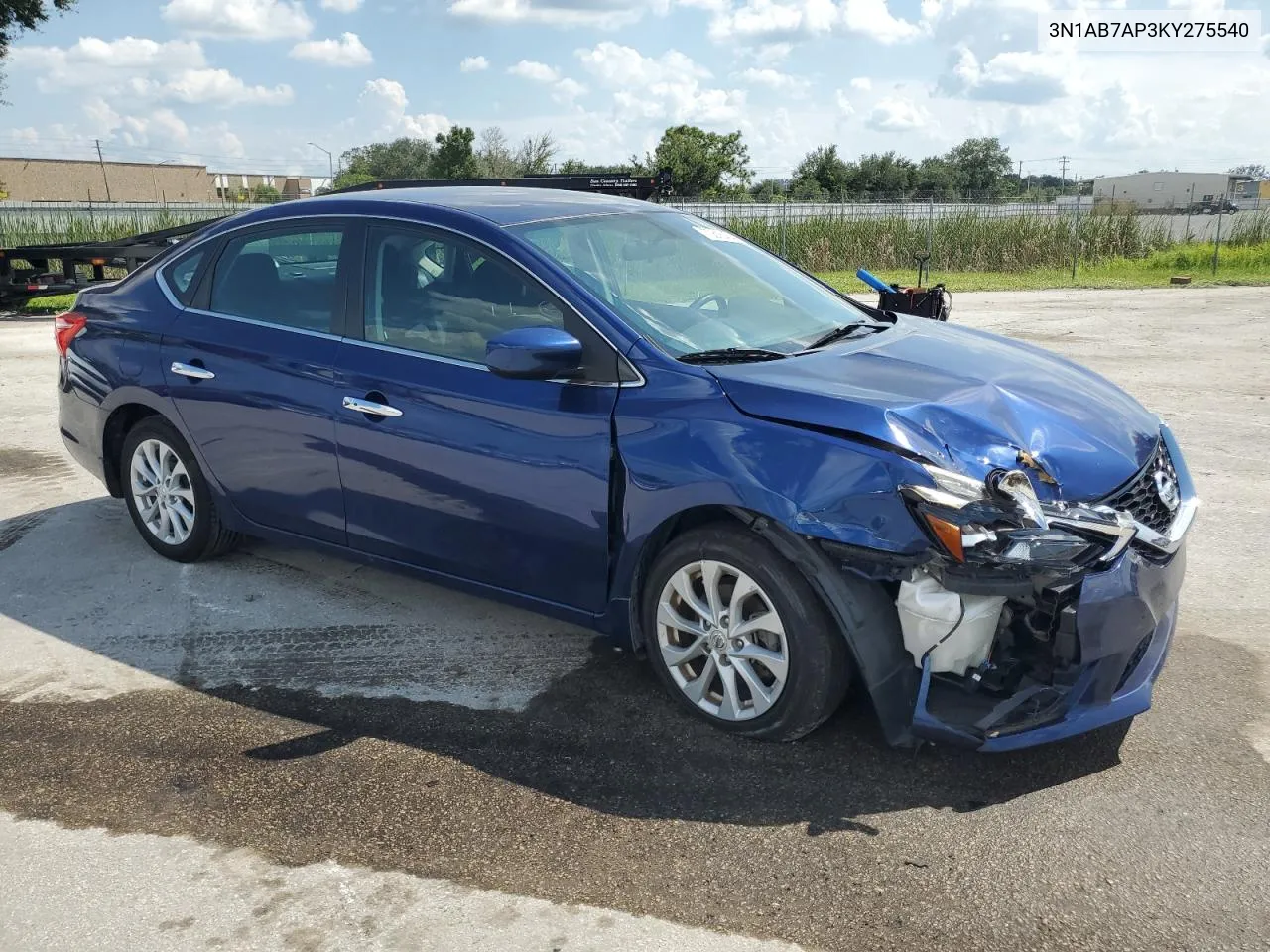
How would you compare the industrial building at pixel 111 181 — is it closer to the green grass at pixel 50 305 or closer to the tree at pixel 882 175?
the tree at pixel 882 175

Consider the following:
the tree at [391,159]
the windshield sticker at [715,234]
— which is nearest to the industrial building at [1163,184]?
the tree at [391,159]

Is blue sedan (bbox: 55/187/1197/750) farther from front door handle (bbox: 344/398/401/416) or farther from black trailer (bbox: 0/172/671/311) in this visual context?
black trailer (bbox: 0/172/671/311)

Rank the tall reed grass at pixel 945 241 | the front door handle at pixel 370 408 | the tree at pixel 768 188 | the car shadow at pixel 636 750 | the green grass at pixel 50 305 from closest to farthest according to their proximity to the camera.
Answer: the car shadow at pixel 636 750 < the front door handle at pixel 370 408 < the green grass at pixel 50 305 < the tall reed grass at pixel 945 241 < the tree at pixel 768 188

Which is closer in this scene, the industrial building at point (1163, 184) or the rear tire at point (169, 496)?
the rear tire at point (169, 496)

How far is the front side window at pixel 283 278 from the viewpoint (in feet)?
15.3

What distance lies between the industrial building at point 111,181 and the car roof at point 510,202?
74614mm

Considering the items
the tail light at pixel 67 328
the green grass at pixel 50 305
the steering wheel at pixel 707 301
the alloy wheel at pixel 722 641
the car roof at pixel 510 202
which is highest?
the car roof at pixel 510 202

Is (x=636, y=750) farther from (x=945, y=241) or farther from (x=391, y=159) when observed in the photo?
(x=391, y=159)

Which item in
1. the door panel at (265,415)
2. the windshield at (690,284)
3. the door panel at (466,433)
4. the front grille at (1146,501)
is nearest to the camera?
the front grille at (1146,501)

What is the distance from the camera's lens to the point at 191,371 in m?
5.05

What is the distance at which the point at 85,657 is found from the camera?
179 inches

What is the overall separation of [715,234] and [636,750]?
243 centimetres

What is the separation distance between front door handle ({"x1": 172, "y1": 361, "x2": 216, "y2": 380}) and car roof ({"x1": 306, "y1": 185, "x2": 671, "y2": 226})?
919 mm

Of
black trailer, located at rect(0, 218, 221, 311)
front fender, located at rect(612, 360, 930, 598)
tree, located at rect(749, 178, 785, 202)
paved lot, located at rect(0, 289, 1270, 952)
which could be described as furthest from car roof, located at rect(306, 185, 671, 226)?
tree, located at rect(749, 178, 785, 202)
